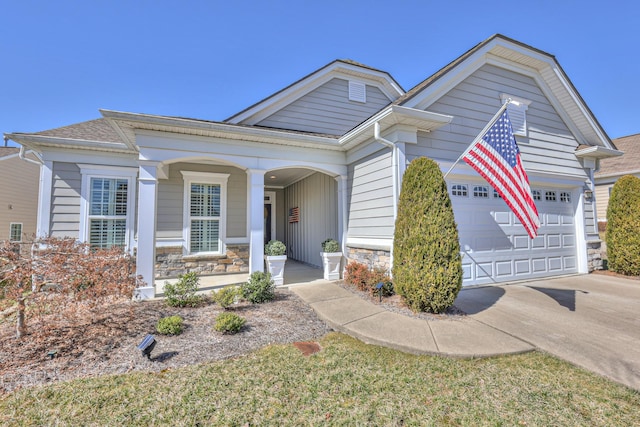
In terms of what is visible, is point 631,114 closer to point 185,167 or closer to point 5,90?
point 185,167

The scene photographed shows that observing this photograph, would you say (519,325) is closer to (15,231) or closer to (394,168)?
(394,168)

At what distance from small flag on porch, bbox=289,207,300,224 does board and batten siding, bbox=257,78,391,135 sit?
329cm

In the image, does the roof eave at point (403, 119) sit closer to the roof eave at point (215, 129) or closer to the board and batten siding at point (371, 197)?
the board and batten siding at point (371, 197)

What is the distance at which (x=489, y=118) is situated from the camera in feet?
21.5

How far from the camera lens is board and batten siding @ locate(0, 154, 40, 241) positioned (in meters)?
13.5

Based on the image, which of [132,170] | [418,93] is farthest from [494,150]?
[132,170]

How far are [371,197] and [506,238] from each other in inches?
134

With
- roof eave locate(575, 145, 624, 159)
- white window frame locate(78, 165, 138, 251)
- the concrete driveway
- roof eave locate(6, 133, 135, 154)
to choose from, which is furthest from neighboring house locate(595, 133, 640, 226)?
roof eave locate(6, 133, 135, 154)

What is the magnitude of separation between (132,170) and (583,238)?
39.4ft

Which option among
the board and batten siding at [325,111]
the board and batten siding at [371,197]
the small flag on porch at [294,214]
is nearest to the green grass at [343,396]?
the board and batten siding at [371,197]

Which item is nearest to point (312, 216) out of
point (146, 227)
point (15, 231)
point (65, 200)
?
point (146, 227)

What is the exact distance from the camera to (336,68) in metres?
8.91

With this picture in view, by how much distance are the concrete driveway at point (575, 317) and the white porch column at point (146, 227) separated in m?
5.61

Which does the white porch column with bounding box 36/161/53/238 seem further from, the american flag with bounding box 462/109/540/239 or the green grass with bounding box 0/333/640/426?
the american flag with bounding box 462/109/540/239
